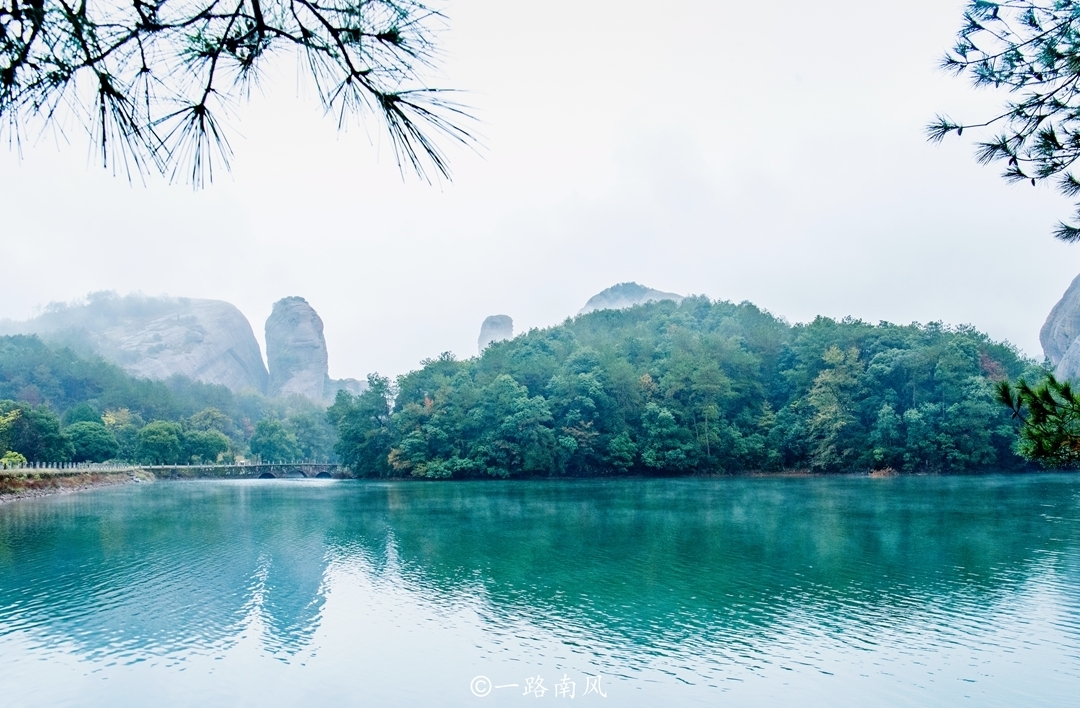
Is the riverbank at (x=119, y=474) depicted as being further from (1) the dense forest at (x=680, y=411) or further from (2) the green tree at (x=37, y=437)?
(1) the dense forest at (x=680, y=411)

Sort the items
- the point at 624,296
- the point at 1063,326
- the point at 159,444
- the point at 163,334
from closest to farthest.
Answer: the point at 159,444, the point at 1063,326, the point at 163,334, the point at 624,296

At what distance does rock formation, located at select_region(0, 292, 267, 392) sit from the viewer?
403 ft

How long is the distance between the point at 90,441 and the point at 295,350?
98434mm

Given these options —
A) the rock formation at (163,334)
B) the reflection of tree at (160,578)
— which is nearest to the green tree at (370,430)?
the reflection of tree at (160,578)

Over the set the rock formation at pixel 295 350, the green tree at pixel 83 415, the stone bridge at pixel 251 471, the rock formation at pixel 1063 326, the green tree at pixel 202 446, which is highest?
the rock formation at pixel 295 350

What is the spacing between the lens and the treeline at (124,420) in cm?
5091

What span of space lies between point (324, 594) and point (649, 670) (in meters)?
6.77

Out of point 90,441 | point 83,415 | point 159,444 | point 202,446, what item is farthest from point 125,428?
point 90,441

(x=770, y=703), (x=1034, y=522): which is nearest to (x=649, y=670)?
(x=770, y=703)

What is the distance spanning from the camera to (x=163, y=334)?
13125 cm

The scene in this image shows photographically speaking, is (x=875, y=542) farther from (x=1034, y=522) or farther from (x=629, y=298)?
(x=629, y=298)

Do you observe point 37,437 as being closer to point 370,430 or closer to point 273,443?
point 370,430

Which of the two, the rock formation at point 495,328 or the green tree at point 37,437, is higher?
the rock formation at point 495,328

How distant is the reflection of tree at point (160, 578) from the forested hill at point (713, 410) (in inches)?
844
